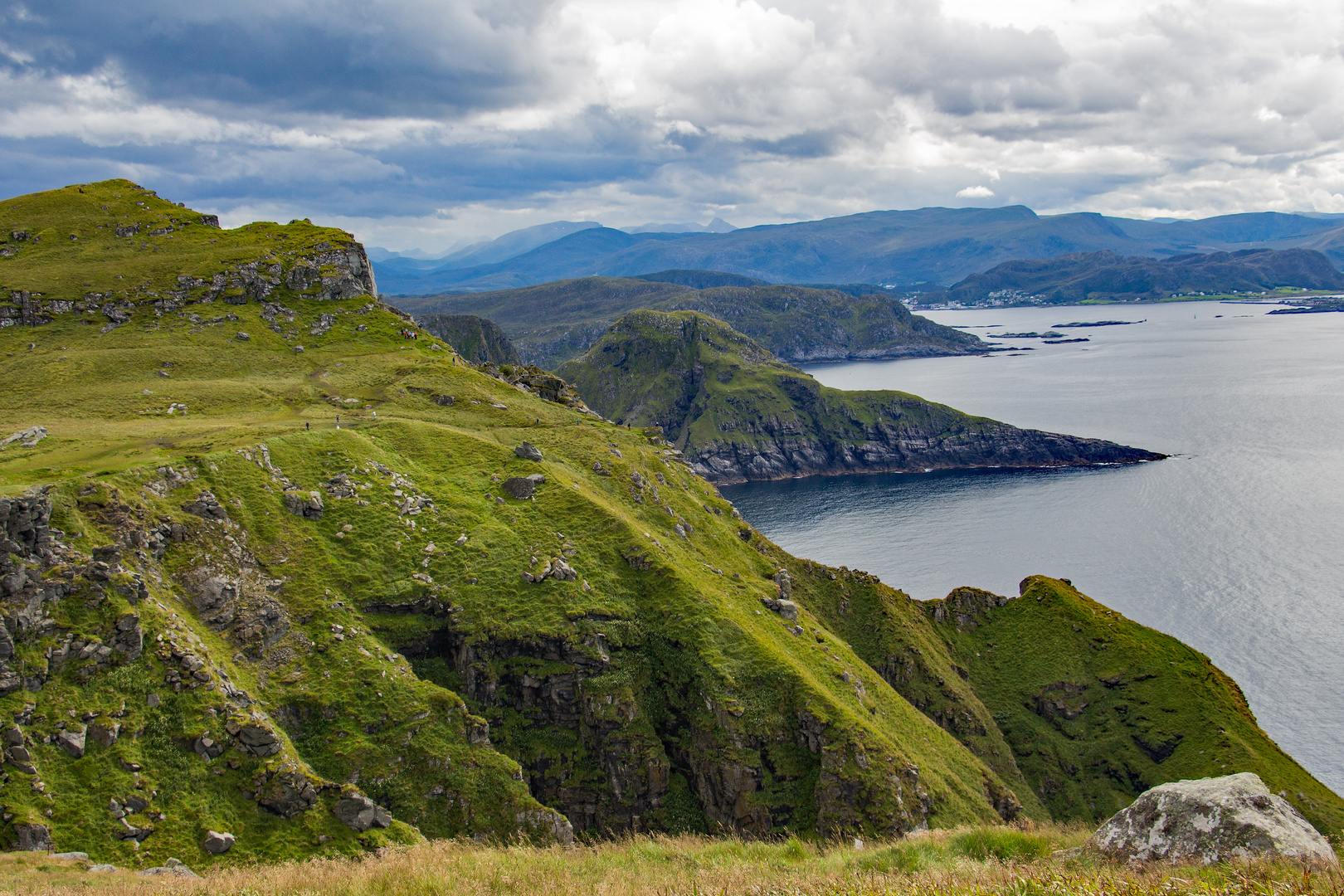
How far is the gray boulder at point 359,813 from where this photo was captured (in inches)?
1668

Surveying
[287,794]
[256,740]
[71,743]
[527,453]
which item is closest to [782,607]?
[527,453]

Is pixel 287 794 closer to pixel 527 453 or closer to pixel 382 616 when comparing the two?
pixel 382 616

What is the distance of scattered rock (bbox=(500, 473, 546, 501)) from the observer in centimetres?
7488

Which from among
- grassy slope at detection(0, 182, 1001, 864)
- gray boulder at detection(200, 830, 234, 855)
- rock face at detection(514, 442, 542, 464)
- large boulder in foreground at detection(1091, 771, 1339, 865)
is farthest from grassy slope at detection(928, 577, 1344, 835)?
gray boulder at detection(200, 830, 234, 855)

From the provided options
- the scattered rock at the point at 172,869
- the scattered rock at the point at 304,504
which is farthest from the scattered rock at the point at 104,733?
the scattered rock at the point at 304,504

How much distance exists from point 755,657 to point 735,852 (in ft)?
124

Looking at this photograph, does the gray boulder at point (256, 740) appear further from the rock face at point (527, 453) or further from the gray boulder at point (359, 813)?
the rock face at point (527, 453)

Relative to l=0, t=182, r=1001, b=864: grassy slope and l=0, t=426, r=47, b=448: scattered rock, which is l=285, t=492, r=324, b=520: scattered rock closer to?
l=0, t=182, r=1001, b=864: grassy slope

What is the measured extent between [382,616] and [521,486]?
69.6 feet

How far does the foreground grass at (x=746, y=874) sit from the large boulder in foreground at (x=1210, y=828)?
167 centimetres

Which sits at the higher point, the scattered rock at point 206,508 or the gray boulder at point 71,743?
the scattered rock at point 206,508

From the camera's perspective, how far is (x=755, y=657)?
208 feet

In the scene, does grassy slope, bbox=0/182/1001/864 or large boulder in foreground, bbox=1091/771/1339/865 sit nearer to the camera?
large boulder in foreground, bbox=1091/771/1339/865

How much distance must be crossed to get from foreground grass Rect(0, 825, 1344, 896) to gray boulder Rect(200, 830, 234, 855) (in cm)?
840
